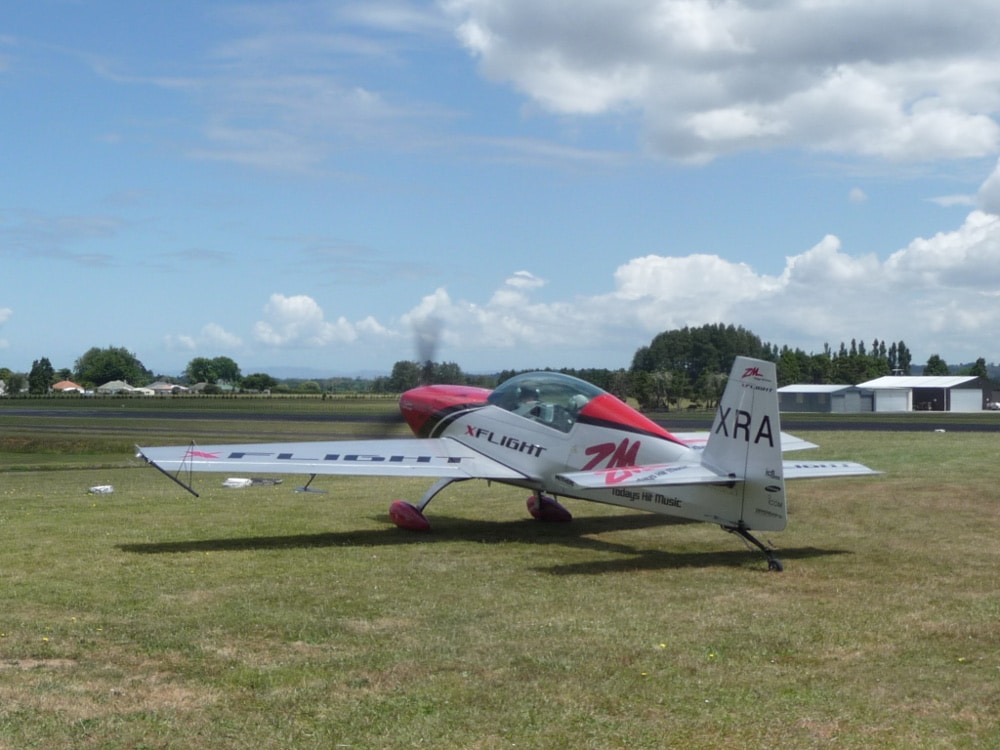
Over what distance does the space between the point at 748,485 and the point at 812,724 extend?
16.6 ft

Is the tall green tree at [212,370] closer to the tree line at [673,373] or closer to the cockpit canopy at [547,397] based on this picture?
the tree line at [673,373]

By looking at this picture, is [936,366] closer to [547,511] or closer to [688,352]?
[688,352]

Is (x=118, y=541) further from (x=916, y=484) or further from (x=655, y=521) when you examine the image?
(x=916, y=484)

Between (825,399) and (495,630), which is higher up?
(825,399)

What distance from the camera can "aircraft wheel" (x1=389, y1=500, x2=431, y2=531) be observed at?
13.2 meters

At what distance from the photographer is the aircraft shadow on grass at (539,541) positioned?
10461mm

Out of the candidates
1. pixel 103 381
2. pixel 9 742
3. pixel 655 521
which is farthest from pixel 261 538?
pixel 103 381

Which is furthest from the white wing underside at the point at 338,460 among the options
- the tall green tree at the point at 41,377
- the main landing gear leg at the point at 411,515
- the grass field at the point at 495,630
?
the tall green tree at the point at 41,377

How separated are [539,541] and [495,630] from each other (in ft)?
16.4

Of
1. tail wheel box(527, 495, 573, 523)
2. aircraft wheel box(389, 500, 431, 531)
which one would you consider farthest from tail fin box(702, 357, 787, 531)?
aircraft wheel box(389, 500, 431, 531)

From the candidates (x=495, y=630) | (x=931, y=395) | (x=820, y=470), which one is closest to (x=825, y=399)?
(x=931, y=395)

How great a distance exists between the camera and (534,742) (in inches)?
197

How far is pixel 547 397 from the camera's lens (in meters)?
12.9

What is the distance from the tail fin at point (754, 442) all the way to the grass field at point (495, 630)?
0.62 meters
